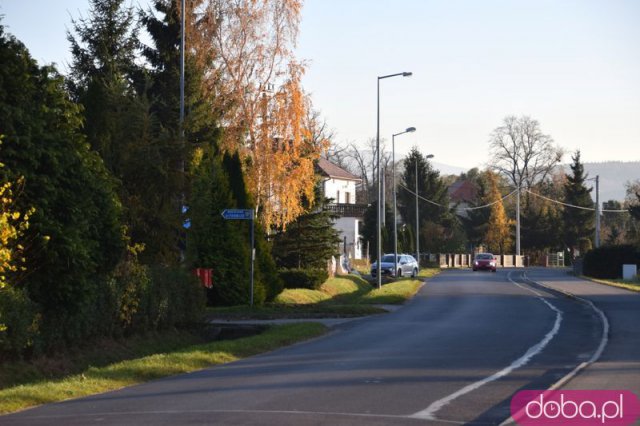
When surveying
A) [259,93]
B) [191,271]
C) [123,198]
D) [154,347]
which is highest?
[259,93]

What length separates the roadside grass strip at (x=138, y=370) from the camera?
46.1ft

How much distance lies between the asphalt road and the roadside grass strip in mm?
478

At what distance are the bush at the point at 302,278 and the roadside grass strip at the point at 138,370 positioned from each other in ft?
73.3

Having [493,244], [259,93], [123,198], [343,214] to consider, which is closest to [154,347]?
[123,198]

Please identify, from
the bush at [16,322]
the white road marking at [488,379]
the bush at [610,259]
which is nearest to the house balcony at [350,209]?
the bush at [610,259]

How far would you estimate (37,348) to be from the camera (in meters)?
19.6

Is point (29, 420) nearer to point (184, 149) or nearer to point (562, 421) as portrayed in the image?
point (562, 421)

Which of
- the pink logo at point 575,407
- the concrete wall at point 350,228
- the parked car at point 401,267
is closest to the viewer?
the pink logo at point 575,407

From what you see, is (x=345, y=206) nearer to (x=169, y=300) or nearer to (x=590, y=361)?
(x=169, y=300)

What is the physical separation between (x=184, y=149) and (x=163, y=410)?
49.7 ft

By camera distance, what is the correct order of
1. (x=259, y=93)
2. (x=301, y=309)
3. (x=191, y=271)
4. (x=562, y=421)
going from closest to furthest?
(x=562, y=421) → (x=191, y=271) → (x=301, y=309) → (x=259, y=93)

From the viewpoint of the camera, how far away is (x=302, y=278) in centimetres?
4728

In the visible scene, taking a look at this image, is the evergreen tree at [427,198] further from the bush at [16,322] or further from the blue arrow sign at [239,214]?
the bush at [16,322]

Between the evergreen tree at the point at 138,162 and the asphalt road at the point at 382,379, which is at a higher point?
the evergreen tree at the point at 138,162
